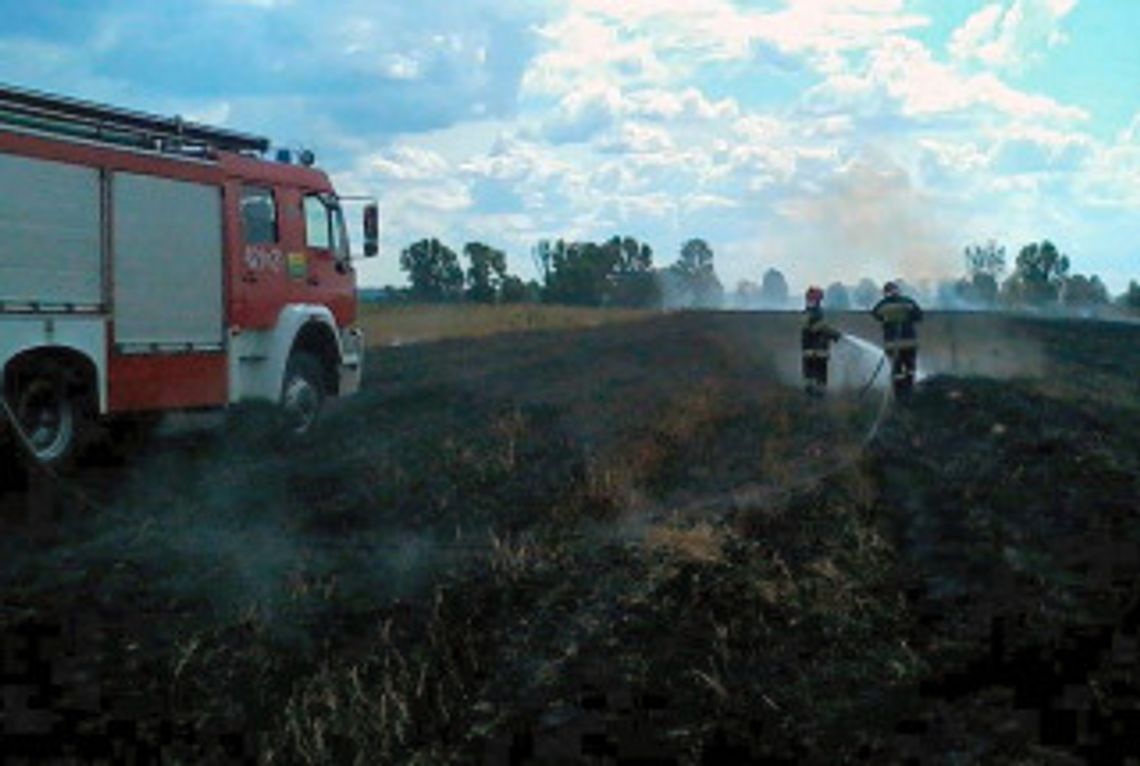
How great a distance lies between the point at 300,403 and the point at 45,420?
3.85m

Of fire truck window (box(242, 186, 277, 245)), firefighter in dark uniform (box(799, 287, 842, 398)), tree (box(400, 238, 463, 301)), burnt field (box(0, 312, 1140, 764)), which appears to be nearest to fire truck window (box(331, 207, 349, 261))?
fire truck window (box(242, 186, 277, 245))

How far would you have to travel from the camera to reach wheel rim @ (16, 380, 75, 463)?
472 inches

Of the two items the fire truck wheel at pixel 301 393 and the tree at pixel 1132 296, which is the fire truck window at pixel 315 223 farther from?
the tree at pixel 1132 296

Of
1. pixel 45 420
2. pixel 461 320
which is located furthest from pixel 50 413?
pixel 461 320

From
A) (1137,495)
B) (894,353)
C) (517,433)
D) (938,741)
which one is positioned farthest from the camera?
(894,353)

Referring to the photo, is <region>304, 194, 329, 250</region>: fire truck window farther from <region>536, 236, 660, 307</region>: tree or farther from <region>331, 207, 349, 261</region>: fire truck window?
<region>536, 236, 660, 307</region>: tree

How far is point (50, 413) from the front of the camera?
40.4ft

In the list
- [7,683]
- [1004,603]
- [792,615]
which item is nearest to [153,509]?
[7,683]

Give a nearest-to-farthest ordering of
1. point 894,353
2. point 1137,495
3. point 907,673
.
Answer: point 907,673 < point 1137,495 < point 894,353

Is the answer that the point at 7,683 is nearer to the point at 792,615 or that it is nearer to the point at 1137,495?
the point at 792,615

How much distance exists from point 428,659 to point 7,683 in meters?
2.21

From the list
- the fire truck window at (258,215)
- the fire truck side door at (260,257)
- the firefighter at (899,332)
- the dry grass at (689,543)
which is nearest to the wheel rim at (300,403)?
the fire truck side door at (260,257)

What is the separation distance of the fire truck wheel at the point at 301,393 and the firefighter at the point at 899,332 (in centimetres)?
747

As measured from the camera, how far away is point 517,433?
16047 mm
